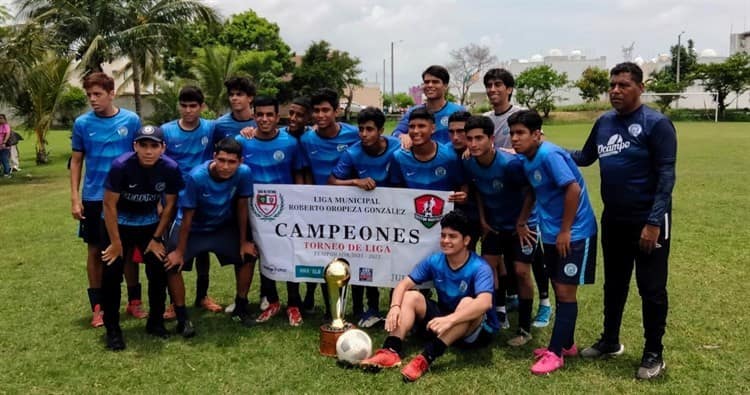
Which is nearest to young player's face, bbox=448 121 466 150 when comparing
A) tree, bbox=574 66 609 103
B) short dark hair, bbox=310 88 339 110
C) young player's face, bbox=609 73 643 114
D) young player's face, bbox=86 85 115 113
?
short dark hair, bbox=310 88 339 110

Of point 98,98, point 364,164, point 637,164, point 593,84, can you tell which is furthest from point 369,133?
point 593,84

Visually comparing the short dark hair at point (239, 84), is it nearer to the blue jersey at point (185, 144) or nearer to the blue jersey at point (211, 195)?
the blue jersey at point (185, 144)

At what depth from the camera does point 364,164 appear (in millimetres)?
5184

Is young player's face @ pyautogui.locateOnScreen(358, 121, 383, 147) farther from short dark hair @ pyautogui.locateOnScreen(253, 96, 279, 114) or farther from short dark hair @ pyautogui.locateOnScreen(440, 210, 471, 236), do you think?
short dark hair @ pyautogui.locateOnScreen(440, 210, 471, 236)

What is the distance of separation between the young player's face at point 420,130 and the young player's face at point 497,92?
2.89 feet

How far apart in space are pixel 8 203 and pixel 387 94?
308ft

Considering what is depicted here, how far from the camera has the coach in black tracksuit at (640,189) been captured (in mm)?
4016

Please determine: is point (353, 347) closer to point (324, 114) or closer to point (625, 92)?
point (324, 114)

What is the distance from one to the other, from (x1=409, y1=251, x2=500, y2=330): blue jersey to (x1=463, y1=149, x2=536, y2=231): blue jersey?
0.46 m

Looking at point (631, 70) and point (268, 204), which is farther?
point (268, 204)

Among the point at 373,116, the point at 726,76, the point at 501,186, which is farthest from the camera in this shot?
the point at 726,76

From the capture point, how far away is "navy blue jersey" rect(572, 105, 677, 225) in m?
3.99

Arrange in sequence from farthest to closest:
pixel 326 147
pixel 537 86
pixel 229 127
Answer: pixel 537 86 → pixel 229 127 → pixel 326 147

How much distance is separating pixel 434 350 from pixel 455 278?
0.58 m
